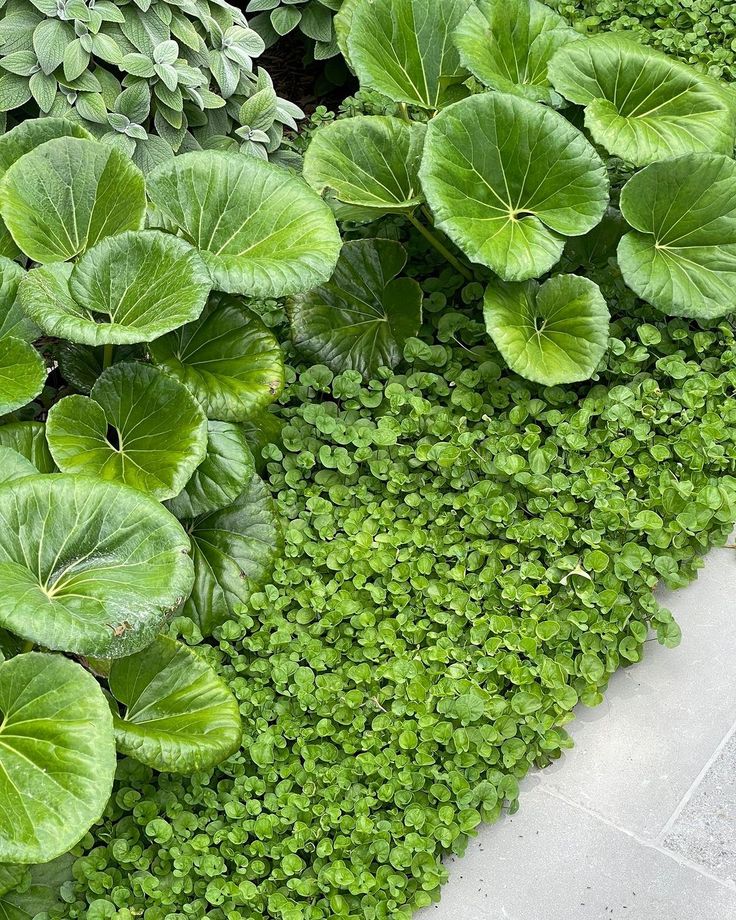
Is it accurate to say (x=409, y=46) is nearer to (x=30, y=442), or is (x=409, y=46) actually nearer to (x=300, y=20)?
(x=300, y=20)

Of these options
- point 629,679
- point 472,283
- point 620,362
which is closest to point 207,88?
point 472,283

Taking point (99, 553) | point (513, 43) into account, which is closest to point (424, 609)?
point (99, 553)

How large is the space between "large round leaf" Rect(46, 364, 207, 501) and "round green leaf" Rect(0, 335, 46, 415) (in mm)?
81

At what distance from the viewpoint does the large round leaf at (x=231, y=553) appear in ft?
8.57

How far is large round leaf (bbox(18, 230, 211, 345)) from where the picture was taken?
240 cm

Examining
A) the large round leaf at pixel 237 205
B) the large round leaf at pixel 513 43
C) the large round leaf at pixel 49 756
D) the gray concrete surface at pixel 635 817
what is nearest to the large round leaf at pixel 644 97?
the large round leaf at pixel 513 43

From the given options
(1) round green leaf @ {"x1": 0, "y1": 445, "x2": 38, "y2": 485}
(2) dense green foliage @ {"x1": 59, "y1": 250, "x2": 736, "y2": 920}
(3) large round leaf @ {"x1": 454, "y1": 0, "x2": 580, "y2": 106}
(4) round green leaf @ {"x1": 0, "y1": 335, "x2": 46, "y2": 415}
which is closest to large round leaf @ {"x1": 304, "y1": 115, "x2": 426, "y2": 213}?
(3) large round leaf @ {"x1": 454, "y1": 0, "x2": 580, "y2": 106}

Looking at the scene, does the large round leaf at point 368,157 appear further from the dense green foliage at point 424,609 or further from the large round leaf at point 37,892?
the large round leaf at point 37,892

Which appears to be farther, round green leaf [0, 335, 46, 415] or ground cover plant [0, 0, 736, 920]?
round green leaf [0, 335, 46, 415]

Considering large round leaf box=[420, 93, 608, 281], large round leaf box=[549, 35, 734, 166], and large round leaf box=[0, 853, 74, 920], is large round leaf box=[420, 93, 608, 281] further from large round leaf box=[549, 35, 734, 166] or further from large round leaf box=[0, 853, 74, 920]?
large round leaf box=[0, 853, 74, 920]

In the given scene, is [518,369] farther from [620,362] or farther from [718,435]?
[718,435]

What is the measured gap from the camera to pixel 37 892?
2176mm

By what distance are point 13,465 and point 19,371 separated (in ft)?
1.02

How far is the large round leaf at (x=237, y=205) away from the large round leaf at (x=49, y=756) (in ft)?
4.15
